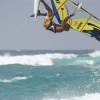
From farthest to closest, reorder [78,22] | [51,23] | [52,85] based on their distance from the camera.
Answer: [52,85] < [78,22] < [51,23]

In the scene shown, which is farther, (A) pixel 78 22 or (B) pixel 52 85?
(B) pixel 52 85

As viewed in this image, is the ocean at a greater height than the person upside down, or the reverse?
the person upside down

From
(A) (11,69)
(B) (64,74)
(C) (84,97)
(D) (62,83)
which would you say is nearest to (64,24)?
(C) (84,97)

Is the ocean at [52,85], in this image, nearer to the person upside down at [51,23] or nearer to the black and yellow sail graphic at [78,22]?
the black and yellow sail graphic at [78,22]

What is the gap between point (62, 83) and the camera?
4300 cm

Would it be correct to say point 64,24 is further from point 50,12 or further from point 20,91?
point 20,91

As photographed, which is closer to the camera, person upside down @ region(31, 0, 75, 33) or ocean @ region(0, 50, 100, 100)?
person upside down @ region(31, 0, 75, 33)

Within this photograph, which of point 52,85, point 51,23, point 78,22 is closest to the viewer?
point 51,23

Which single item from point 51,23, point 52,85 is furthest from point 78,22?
point 52,85

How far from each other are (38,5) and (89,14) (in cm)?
139

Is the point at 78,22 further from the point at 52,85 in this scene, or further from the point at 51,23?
the point at 52,85

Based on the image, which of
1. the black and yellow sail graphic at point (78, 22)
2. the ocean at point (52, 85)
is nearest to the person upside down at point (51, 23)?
the black and yellow sail graphic at point (78, 22)

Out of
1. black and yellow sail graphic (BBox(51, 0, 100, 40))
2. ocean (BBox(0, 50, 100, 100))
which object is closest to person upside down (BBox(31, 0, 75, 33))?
black and yellow sail graphic (BBox(51, 0, 100, 40))

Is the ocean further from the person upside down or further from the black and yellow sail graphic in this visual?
the person upside down
